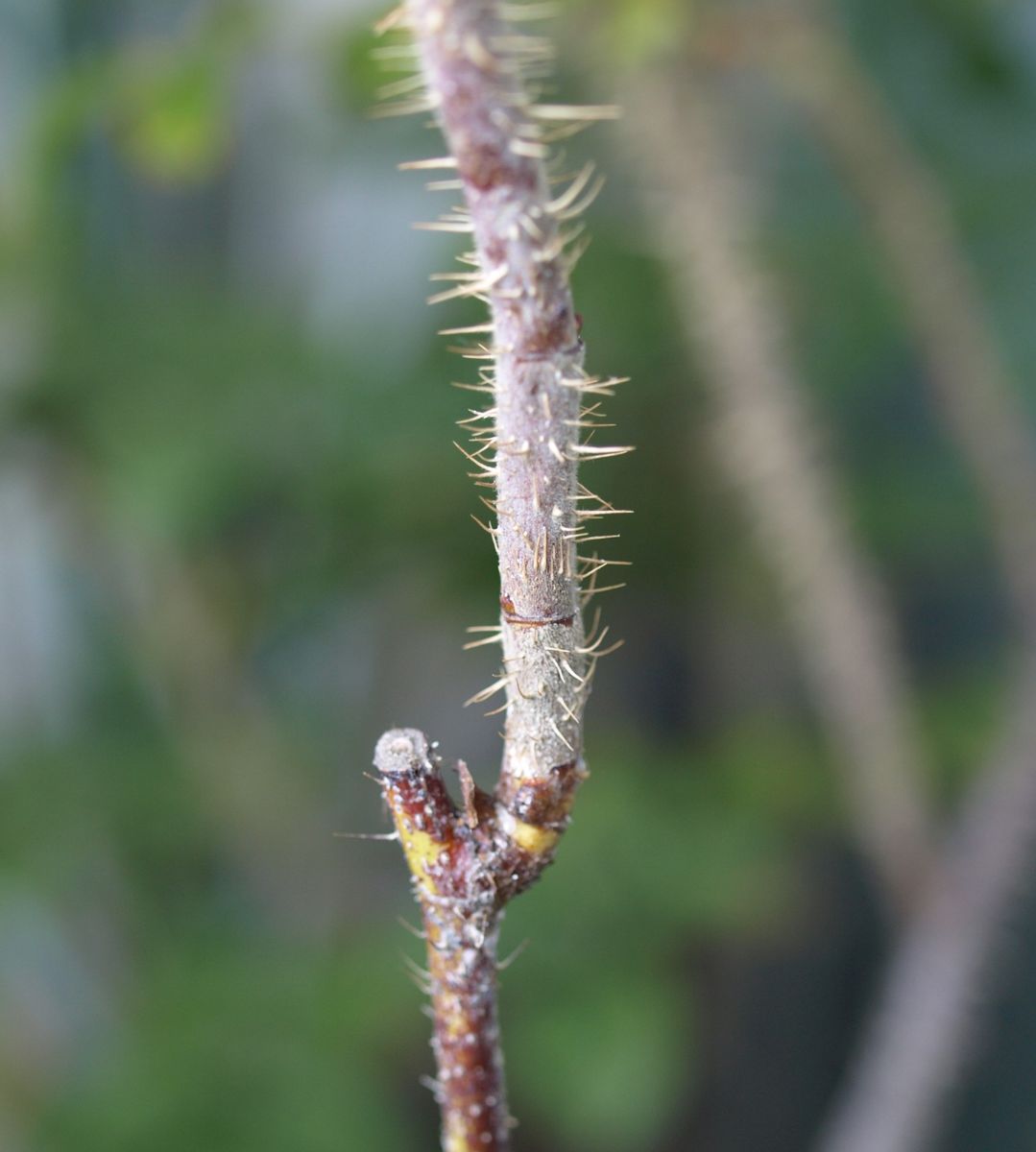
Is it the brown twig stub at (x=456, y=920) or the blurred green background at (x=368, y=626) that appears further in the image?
the blurred green background at (x=368, y=626)

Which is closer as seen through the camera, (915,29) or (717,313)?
(717,313)

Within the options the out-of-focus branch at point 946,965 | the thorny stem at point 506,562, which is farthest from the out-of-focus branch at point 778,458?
the thorny stem at point 506,562

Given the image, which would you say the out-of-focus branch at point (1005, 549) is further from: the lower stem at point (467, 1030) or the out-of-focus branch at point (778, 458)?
the lower stem at point (467, 1030)

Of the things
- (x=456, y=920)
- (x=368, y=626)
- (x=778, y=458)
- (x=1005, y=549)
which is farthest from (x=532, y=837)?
(x=368, y=626)

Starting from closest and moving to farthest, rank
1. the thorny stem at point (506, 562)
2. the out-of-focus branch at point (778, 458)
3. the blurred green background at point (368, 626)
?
the thorny stem at point (506, 562) < the out-of-focus branch at point (778, 458) < the blurred green background at point (368, 626)

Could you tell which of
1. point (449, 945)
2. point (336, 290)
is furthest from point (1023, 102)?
point (336, 290)

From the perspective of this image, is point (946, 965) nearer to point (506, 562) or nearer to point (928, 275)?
point (928, 275)

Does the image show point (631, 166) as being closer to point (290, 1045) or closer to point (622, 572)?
point (622, 572)
